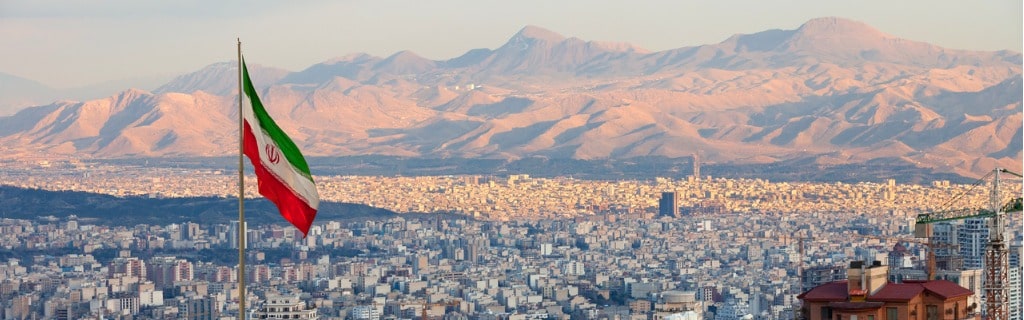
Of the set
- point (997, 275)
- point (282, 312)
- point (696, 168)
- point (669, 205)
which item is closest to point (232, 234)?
point (669, 205)

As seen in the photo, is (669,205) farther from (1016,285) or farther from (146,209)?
(1016,285)

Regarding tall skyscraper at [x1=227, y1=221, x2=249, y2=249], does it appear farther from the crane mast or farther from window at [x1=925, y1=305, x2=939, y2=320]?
window at [x1=925, y1=305, x2=939, y2=320]

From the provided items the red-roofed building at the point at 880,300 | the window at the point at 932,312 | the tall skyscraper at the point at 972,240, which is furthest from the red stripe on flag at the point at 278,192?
the tall skyscraper at the point at 972,240

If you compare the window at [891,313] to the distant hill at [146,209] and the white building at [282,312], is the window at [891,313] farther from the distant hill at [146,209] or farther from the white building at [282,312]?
the distant hill at [146,209]

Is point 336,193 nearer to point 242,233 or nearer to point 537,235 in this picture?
point 537,235

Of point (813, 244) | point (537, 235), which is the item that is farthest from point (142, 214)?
point (813, 244)

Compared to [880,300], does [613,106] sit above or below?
above
